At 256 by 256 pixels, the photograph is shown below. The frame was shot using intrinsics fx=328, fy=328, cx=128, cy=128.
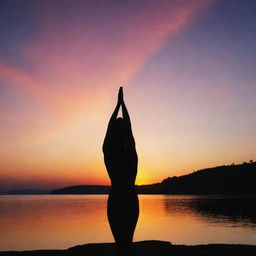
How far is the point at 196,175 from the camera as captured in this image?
575 feet

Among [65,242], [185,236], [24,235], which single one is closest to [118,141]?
[65,242]

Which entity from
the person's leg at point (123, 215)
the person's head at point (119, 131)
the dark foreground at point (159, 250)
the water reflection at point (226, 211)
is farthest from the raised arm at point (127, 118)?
the water reflection at point (226, 211)

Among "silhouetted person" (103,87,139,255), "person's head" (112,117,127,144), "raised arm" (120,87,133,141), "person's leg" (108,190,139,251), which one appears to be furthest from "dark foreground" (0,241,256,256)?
"raised arm" (120,87,133,141)

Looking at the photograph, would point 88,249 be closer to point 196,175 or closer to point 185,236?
point 185,236

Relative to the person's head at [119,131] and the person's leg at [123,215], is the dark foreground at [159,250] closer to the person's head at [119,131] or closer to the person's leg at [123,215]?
the person's leg at [123,215]

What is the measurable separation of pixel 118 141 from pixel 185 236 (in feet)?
79.5

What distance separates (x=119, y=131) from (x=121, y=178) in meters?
1.30

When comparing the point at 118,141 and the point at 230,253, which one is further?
the point at 230,253

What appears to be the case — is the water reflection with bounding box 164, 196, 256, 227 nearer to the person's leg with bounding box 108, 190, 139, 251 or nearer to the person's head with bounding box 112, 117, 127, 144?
the person's leg with bounding box 108, 190, 139, 251

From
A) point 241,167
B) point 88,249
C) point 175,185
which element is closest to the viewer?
point 88,249

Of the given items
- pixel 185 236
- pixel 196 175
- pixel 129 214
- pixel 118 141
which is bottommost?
pixel 185 236

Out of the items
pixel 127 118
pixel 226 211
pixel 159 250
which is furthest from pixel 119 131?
pixel 226 211

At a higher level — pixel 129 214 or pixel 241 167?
pixel 241 167

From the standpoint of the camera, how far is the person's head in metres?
9.13
